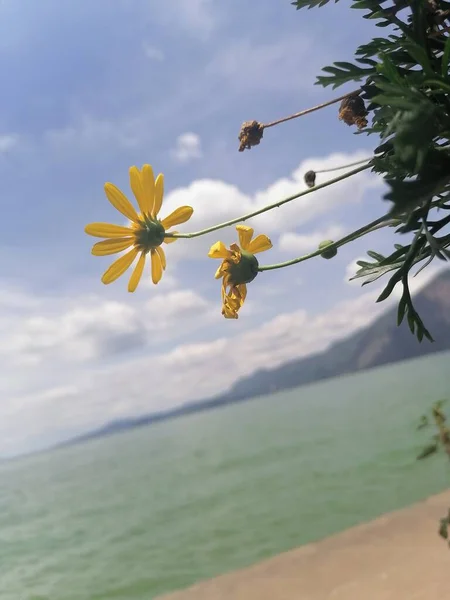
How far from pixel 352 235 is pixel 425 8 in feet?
1.03

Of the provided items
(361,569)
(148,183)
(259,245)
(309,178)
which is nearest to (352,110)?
(309,178)

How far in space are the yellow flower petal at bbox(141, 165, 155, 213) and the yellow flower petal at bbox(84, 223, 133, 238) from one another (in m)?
0.06

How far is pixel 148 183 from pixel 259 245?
0.66 ft

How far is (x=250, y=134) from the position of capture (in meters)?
0.93

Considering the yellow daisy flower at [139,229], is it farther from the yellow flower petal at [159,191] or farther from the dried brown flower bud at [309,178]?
the dried brown flower bud at [309,178]

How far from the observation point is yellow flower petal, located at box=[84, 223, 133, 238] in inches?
28.3

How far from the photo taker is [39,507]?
27.0 m

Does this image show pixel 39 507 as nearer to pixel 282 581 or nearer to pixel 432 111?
pixel 282 581

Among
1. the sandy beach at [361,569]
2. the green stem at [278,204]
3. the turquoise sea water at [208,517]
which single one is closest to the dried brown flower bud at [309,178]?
the green stem at [278,204]

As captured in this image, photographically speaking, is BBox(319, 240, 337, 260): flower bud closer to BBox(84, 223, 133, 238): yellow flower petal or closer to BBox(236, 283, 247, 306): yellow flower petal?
BBox(236, 283, 247, 306): yellow flower petal

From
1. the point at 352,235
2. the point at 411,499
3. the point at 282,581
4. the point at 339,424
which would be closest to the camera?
the point at 352,235

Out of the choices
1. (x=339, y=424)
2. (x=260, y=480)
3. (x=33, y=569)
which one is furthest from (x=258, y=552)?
(x=339, y=424)

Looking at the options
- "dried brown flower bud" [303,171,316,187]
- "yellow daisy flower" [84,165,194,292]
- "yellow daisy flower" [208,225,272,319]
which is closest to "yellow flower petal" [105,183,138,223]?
"yellow daisy flower" [84,165,194,292]

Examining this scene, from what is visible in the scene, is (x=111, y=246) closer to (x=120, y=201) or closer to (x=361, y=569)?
(x=120, y=201)
